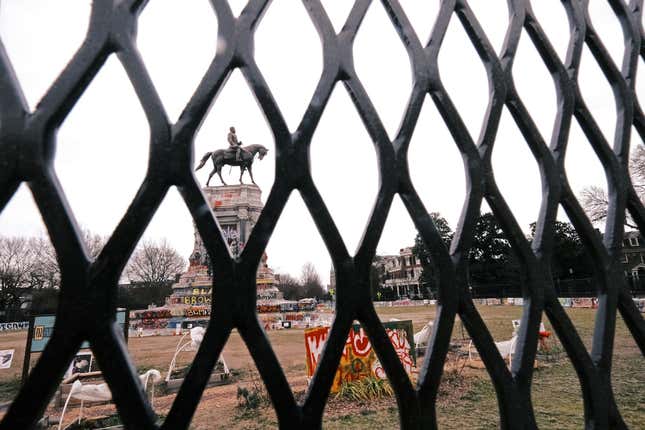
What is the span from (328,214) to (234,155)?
22.7m

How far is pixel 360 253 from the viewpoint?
790 millimetres

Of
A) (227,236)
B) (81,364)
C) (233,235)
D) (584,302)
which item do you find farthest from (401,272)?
(81,364)

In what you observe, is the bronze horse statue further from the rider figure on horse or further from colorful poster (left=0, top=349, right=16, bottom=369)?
colorful poster (left=0, top=349, right=16, bottom=369)

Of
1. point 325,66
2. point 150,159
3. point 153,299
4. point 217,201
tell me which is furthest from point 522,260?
point 153,299

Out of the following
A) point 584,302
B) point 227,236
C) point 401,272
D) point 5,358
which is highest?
point 227,236

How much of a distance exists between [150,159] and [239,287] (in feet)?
1.01

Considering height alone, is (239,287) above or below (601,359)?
above

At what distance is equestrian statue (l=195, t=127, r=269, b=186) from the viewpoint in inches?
874

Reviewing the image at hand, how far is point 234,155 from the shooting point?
73.5ft

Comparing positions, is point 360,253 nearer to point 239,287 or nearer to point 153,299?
point 239,287

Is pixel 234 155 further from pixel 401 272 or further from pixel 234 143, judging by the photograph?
pixel 401 272

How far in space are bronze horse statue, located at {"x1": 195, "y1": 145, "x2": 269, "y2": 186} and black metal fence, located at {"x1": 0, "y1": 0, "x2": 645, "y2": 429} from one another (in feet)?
72.3

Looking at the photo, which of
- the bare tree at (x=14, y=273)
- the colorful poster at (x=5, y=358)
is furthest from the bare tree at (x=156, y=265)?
the colorful poster at (x=5, y=358)

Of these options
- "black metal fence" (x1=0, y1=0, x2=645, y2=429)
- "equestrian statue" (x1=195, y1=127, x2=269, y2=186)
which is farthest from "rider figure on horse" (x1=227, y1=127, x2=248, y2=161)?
"black metal fence" (x1=0, y1=0, x2=645, y2=429)
